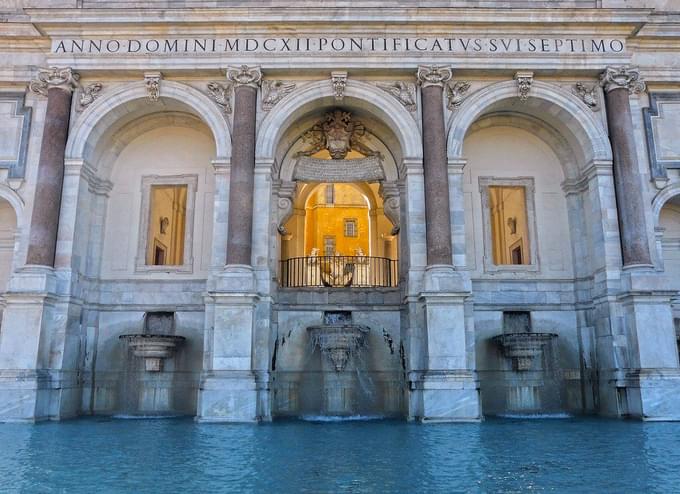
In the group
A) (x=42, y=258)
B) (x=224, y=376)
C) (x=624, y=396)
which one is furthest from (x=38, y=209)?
(x=624, y=396)

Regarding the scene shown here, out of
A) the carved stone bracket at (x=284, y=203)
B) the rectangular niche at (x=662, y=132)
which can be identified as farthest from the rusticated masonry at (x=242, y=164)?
the rectangular niche at (x=662, y=132)

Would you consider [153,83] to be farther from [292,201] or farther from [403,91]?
[403,91]

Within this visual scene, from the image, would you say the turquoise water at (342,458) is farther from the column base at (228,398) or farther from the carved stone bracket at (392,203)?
the carved stone bracket at (392,203)

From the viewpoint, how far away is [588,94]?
1627 centimetres

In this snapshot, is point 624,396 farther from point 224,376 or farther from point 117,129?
point 117,129

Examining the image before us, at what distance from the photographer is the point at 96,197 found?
676 inches

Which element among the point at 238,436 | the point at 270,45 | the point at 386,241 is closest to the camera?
the point at 238,436

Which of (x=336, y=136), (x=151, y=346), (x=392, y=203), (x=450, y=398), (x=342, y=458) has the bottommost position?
(x=342, y=458)

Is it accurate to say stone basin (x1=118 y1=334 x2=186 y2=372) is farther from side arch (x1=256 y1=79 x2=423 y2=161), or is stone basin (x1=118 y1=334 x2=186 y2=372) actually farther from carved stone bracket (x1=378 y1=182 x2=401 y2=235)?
Result: carved stone bracket (x1=378 y1=182 x2=401 y2=235)

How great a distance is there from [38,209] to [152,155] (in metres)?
4.20

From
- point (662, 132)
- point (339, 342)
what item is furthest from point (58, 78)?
point (662, 132)

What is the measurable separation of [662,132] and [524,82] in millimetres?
4624

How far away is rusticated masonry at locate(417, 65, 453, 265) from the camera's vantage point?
14.6 m

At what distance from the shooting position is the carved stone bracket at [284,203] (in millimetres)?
17484
